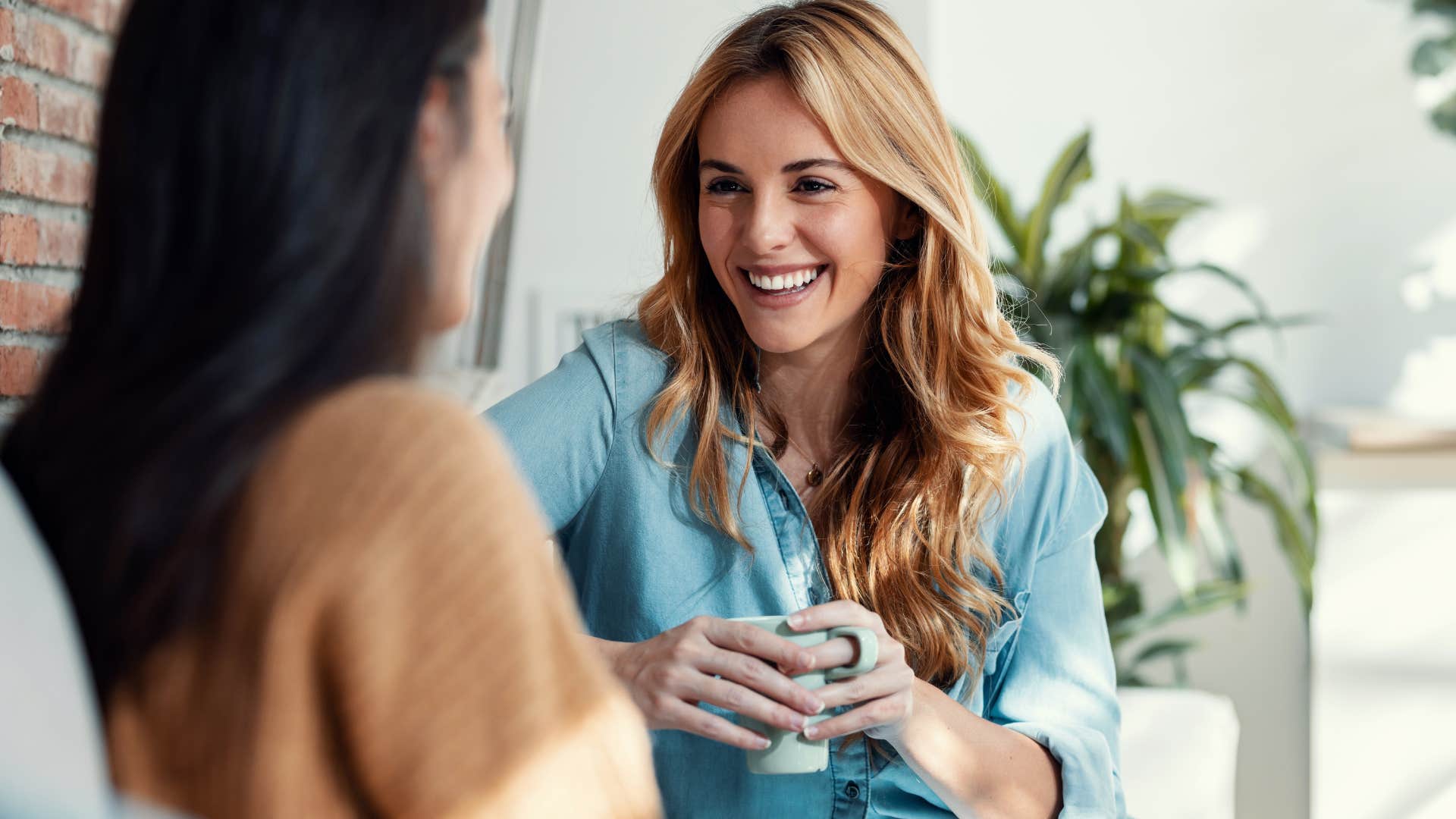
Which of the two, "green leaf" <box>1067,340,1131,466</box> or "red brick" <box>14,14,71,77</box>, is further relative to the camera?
"green leaf" <box>1067,340,1131,466</box>

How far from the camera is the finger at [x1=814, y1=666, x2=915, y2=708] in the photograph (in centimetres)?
101

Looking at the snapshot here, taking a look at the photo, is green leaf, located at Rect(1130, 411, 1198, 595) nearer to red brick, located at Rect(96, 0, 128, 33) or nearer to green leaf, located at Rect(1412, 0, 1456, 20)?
green leaf, located at Rect(1412, 0, 1456, 20)

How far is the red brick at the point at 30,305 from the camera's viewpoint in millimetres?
1146

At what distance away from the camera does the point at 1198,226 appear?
9.21ft

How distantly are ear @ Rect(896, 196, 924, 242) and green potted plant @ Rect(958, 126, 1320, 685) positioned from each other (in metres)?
0.85

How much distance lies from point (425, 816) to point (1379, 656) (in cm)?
248

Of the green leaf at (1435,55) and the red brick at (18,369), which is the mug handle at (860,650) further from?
the green leaf at (1435,55)

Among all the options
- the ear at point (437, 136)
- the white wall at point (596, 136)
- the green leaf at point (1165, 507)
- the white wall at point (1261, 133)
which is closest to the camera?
the ear at point (437, 136)

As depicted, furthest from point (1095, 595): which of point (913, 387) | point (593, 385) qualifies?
point (593, 385)

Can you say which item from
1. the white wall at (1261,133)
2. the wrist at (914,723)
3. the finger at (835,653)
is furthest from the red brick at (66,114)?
the white wall at (1261,133)

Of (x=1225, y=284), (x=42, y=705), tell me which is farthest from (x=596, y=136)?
(x=42, y=705)

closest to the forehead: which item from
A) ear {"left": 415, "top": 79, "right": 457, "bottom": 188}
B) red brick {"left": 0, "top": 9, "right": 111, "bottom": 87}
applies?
red brick {"left": 0, "top": 9, "right": 111, "bottom": 87}

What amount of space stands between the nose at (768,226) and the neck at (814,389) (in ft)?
0.55

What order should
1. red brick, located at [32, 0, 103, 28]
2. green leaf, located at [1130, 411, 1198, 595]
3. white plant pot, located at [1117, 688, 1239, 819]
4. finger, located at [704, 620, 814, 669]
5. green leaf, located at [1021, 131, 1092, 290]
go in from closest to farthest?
1. finger, located at [704, 620, 814, 669]
2. red brick, located at [32, 0, 103, 28]
3. white plant pot, located at [1117, 688, 1239, 819]
4. green leaf, located at [1130, 411, 1198, 595]
5. green leaf, located at [1021, 131, 1092, 290]
